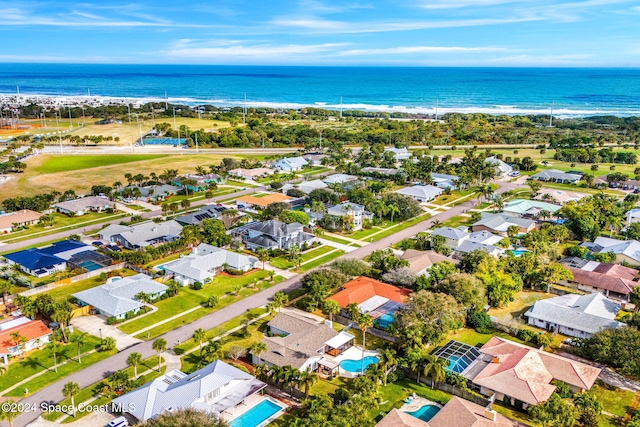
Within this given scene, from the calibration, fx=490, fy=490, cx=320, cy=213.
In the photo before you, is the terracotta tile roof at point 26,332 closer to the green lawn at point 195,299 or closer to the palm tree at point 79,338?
the palm tree at point 79,338

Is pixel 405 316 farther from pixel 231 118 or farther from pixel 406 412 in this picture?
pixel 231 118

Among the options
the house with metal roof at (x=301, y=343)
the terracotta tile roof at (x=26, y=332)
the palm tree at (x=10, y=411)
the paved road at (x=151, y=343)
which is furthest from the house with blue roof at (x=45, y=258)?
the house with metal roof at (x=301, y=343)

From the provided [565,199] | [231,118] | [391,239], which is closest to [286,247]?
[391,239]

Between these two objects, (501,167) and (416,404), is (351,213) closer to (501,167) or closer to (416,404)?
(416,404)

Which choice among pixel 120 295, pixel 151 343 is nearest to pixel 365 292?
pixel 151 343

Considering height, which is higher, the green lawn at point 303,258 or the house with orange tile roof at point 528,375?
the green lawn at point 303,258

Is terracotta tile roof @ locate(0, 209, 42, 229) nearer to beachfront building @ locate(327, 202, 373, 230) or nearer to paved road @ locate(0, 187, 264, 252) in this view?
paved road @ locate(0, 187, 264, 252)

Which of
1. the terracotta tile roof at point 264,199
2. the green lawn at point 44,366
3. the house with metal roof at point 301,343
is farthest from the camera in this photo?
the terracotta tile roof at point 264,199
